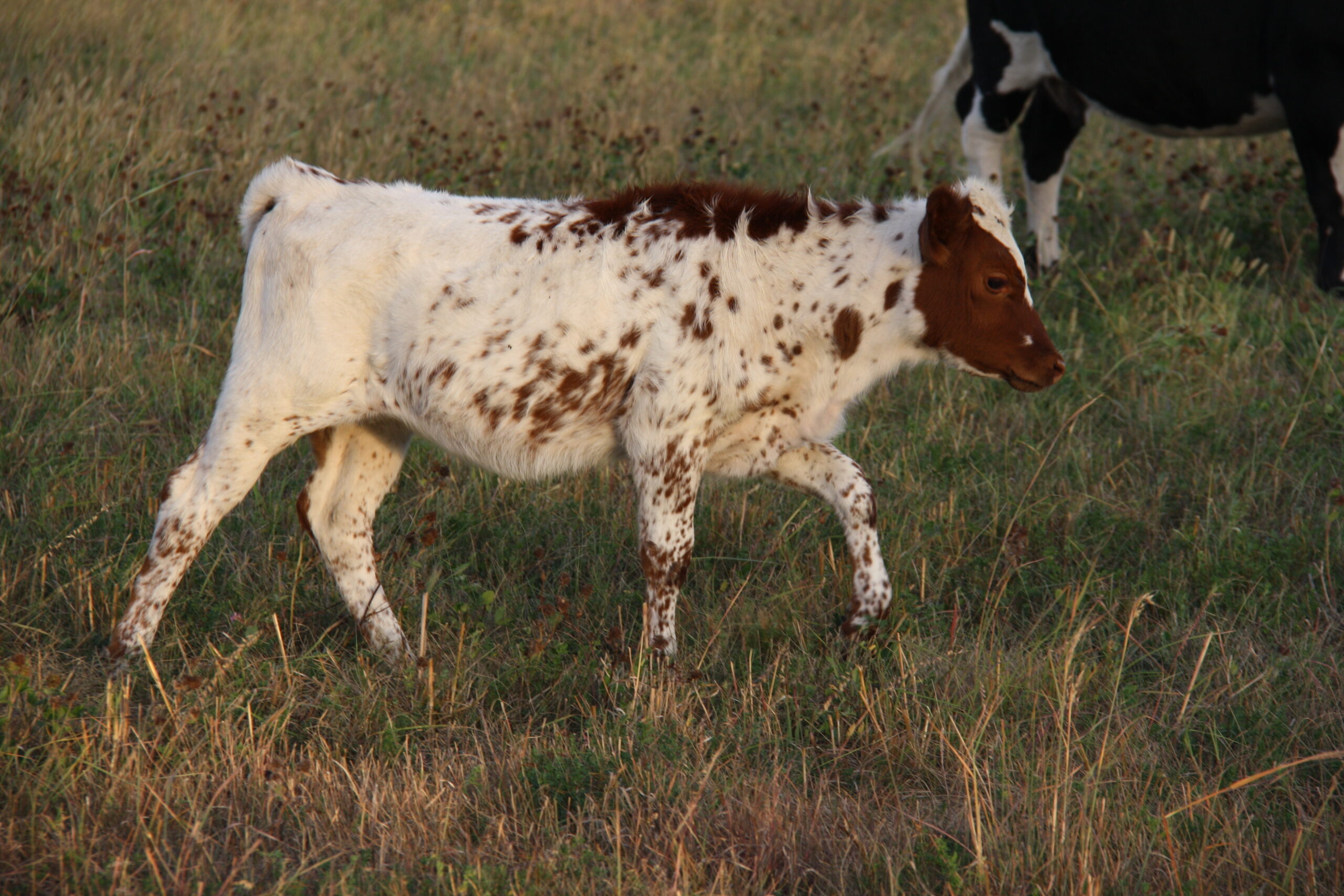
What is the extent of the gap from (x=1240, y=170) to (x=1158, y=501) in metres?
4.73

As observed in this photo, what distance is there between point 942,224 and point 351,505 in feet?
7.58

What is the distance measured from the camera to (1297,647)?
14.5 ft

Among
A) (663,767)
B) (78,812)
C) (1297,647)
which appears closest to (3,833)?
(78,812)

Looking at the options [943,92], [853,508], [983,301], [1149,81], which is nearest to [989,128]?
[943,92]

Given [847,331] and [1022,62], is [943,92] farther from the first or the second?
[847,331]

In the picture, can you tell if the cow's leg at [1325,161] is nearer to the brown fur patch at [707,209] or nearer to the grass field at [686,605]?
the grass field at [686,605]

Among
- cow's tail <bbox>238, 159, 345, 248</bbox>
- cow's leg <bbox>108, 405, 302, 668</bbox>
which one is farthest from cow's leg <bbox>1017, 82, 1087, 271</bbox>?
cow's leg <bbox>108, 405, 302, 668</bbox>

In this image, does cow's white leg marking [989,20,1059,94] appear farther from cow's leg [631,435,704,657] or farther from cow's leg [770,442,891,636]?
cow's leg [631,435,704,657]

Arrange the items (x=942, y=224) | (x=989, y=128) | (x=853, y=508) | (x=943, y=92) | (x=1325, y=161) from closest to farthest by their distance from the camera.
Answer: (x=942, y=224) → (x=853, y=508) → (x=1325, y=161) → (x=989, y=128) → (x=943, y=92)

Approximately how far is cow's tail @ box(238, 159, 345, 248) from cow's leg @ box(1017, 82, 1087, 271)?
4.81 meters

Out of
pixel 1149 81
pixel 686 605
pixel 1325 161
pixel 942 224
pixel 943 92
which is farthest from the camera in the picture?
pixel 943 92

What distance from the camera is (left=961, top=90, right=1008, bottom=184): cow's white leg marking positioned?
343 inches

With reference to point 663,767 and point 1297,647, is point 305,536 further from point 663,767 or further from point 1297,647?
point 1297,647

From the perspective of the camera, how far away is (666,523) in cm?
439
